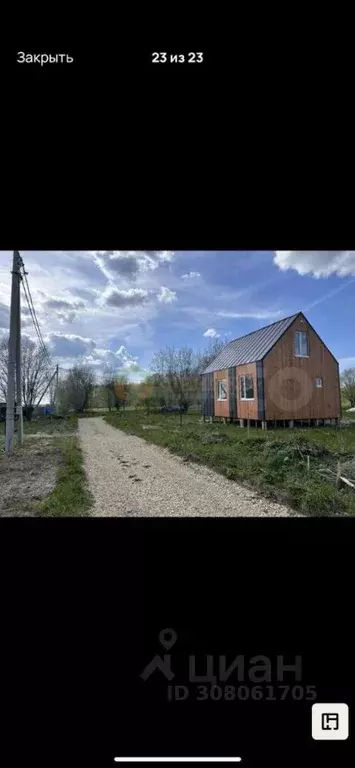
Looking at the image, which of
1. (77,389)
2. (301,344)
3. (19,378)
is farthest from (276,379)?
(19,378)

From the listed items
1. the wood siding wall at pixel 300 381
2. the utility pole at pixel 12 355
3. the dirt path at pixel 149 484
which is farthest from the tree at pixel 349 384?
the utility pole at pixel 12 355

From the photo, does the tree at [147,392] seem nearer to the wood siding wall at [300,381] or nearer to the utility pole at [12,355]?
the utility pole at [12,355]

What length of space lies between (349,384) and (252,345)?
3.35ft

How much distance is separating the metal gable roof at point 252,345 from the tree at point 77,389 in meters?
0.85

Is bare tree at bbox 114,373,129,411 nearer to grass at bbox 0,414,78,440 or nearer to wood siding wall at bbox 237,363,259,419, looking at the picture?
grass at bbox 0,414,78,440

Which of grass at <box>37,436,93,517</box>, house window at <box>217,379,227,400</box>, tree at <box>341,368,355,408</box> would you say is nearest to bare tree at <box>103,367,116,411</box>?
grass at <box>37,436,93,517</box>

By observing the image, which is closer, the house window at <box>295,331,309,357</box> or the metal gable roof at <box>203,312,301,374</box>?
the house window at <box>295,331,309,357</box>

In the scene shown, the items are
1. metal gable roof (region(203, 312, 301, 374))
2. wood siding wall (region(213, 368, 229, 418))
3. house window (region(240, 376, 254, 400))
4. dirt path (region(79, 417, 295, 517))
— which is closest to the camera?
dirt path (region(79, 417, 295, 517))

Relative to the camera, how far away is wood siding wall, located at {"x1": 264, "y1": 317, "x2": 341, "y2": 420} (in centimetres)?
164
